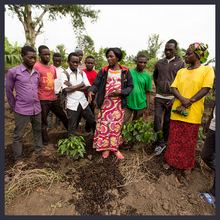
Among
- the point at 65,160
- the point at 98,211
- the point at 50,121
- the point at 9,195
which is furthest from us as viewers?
the point at 50,121

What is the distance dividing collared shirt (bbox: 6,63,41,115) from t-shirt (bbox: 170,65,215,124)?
2214mm

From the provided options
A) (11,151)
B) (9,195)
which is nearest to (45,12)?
(11,151)

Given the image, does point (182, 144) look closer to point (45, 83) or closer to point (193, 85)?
point (193, 85)

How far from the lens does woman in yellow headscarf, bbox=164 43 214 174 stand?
6.27 feet

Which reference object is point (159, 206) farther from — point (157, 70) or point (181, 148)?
point (157, 70)

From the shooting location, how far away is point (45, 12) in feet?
44.7

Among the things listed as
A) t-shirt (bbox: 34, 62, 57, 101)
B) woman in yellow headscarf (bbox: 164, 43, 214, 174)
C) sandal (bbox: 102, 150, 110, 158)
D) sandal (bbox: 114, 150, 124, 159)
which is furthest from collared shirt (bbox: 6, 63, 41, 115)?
woman in yellow headscarf (bbox: 164, 43, 214, 174)

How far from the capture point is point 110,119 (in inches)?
98.3

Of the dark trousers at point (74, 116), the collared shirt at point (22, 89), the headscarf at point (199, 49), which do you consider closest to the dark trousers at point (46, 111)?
the collared shirt at point (22, 89)

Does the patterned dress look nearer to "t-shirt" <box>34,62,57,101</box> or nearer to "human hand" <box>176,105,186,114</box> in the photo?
"human hand" <box>176,105,186,114</box>

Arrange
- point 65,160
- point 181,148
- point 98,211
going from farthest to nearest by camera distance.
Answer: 1. point 65,160
2. point 181,148
3. point 98,211

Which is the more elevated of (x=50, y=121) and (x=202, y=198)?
(x=50, y=121)

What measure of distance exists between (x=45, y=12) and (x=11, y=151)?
15198 millimetres

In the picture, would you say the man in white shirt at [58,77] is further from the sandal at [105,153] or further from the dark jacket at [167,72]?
the dark jacket at [167,72]
